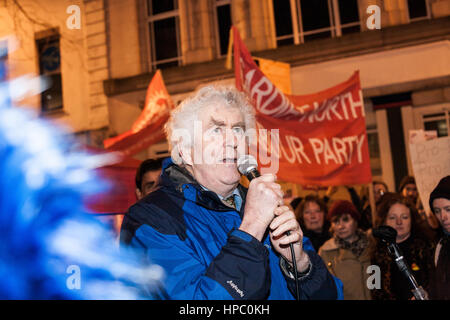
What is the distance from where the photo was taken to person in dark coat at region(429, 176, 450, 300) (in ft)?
8.50

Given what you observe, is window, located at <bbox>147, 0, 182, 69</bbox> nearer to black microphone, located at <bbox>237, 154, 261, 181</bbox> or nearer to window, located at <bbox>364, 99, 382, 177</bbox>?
window, located at <bbox>364, 99, 382, 177</bbox>

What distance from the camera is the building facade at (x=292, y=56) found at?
23.6ft

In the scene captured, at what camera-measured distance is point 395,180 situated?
7.55 m

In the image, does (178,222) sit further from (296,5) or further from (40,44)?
(296,5)

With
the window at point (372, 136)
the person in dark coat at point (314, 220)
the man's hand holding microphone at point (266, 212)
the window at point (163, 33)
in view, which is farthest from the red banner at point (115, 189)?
the window at point (372, 136)

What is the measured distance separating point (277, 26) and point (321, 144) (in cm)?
460

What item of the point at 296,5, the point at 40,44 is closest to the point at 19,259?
the point at 40,44

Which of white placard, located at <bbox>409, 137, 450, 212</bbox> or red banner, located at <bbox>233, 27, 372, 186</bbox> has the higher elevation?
red banner, located at <bbox>233, 27, 372, 186</bbox>

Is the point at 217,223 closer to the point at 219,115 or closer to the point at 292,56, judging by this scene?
the point at 219,115

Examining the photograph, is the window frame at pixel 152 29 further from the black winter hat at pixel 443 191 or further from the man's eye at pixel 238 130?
the man's eye at pixel 238 130

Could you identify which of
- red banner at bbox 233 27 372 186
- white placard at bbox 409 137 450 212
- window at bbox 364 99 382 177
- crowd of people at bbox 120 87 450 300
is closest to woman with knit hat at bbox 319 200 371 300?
red banner at bbox 233 27 372 186

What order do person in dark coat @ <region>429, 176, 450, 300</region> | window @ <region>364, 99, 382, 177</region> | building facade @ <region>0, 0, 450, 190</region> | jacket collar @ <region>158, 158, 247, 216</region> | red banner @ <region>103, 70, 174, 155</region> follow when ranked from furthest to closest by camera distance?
window @ <region>364, 99, 382, 177</region> → building facade @ <region>0, 0, 450, 190</region> → red banner @ <region>103, 70, 174, 155</region> → person in dark coat @ <region>429, 176, 450, 300</region> → jacket collar @ <region>158, 158, 247, 216</region>

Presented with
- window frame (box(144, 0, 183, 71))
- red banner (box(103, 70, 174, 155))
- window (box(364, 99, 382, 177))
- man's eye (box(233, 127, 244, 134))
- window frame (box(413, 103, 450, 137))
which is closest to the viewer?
man's eye (box(233, 127, 244, 134))

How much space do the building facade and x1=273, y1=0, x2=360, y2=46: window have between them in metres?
0.02
